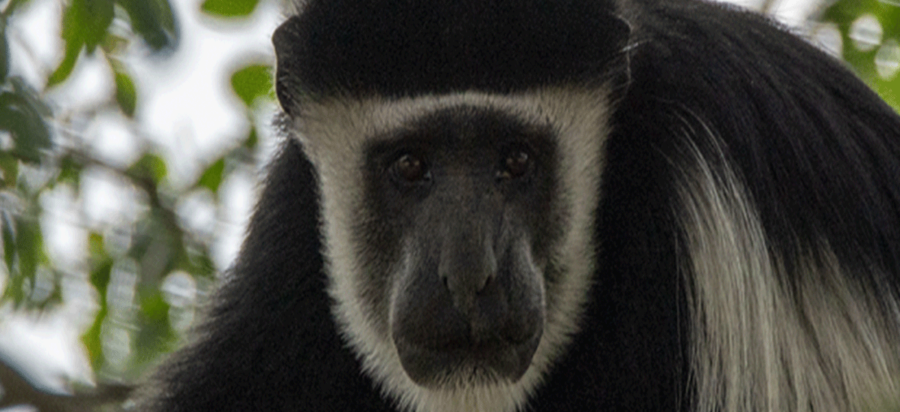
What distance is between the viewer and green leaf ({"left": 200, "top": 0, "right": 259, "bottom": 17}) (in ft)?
8.34

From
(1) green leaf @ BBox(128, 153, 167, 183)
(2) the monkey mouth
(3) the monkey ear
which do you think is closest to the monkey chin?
(2) the monkey mouth

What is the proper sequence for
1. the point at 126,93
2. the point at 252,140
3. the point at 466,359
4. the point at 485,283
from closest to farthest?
1. the point at 485,283
2. the point at 466,359
3. the point at 126,93
4. the point at 252,140

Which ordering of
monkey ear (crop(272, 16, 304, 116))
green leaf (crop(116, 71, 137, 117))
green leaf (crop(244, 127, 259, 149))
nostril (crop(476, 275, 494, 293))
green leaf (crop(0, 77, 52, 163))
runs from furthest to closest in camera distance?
green leaf (crop(244, 127, 259, 149)), green leaf (crop(116, 71, 137, 117)), monkey ear (crop(272, 16, 304, 116)), nostril (crop(476, 275, 494, 293)), green leaf (crop(0, 77, 52, 163))

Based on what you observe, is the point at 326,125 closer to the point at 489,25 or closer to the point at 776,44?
the point at 489,25

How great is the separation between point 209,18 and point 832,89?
1212mm

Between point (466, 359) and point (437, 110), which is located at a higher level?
point (437, 110)

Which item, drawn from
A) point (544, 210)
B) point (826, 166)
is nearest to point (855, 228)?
point (826, 166)

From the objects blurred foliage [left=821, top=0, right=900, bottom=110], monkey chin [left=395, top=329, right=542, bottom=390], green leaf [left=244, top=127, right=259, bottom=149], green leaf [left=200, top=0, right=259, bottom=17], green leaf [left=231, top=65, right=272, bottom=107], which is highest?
blurred foliage [left=821, top=0, right=900, bottom=110]

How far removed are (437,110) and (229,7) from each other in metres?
0.64

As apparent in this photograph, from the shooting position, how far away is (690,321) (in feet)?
6.82

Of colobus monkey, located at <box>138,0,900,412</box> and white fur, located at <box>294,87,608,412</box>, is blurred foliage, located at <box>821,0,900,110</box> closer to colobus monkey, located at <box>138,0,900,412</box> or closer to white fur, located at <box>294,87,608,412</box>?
colobus monkey, located at <box>138,0,900,412</box>

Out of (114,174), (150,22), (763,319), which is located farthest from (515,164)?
(114,174)

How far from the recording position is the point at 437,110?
2.13m

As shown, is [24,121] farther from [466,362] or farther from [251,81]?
[251,81]
